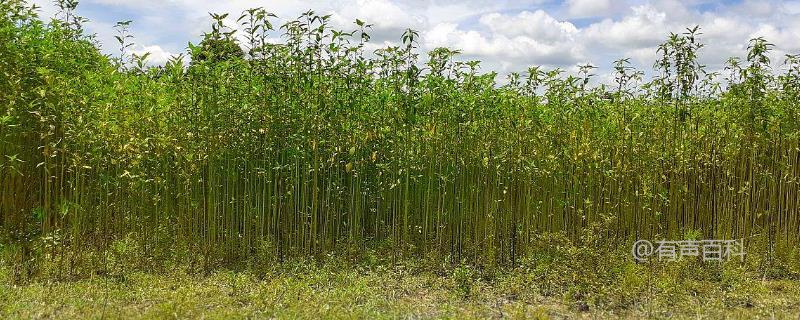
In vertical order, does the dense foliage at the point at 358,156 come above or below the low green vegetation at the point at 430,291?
above

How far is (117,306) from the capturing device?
141 inches

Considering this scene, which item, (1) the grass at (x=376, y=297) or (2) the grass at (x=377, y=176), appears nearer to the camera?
(1) the grass at (x=376, y=297)

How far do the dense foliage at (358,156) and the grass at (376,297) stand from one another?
1.14 ft

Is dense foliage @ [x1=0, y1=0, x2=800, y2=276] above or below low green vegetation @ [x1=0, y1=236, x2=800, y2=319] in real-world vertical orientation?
above

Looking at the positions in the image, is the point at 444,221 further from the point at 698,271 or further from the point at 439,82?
the point at 698,271

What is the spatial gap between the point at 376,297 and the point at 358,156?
3.80ft

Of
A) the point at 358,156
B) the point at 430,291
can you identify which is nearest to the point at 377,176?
the point at 358,156

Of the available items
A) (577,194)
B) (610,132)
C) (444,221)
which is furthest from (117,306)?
(610,132)

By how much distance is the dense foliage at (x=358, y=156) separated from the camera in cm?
439

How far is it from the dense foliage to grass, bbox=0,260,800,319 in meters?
0.35

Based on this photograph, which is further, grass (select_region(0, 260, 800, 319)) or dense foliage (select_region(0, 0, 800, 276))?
dense foliage (select_region(0, 0, 800, 276))

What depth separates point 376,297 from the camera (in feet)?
12.5

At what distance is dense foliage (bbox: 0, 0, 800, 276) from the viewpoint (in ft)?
14.4

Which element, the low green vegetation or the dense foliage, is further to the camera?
the dense foliage
